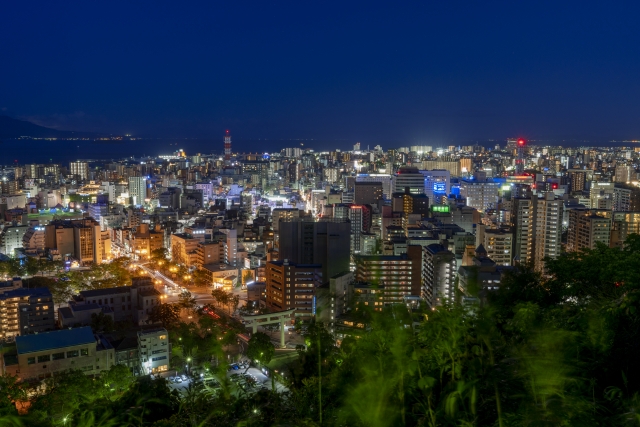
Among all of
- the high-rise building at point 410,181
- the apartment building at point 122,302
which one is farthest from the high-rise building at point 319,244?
the high-rise building at point 410,181

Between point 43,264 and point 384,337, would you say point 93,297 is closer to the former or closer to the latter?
point 43,264

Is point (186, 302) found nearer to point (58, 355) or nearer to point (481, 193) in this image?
point (58, 355)

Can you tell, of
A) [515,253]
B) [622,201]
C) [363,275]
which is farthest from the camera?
[622,201]

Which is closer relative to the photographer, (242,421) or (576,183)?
(242,421)

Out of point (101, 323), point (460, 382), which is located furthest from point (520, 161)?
point (460, 382)

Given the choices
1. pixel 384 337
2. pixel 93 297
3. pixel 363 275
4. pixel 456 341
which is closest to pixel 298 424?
pixel 384 337

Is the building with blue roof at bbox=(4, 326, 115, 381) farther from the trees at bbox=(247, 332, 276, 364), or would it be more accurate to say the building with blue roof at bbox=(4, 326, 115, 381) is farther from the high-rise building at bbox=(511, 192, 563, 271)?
the high-rise building at bbox=(511, 192, 563, 271)

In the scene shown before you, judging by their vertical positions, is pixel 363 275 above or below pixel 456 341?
below

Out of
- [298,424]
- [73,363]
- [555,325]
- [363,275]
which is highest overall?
[555,325]
